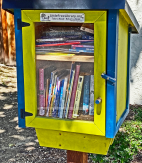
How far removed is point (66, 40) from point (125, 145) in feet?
6.52

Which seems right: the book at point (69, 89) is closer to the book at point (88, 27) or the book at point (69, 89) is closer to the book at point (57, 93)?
the book at point (57, 93)

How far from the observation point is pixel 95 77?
1503 mm

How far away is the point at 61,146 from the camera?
175cm

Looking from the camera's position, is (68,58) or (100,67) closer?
(100,67)

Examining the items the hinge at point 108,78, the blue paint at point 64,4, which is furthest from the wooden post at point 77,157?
the blue paint at point 64,4

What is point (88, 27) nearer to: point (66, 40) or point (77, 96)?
point (66, 40)

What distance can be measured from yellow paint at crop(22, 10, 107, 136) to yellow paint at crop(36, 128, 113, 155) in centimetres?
10

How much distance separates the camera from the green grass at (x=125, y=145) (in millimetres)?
2920

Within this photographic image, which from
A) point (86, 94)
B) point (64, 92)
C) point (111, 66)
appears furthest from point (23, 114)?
point (111, 66)

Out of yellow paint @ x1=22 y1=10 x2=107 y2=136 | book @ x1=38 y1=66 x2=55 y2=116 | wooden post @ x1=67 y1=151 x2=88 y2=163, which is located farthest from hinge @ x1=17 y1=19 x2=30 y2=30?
wooden post @ x1=67 y1=151 x2=88 y2=163

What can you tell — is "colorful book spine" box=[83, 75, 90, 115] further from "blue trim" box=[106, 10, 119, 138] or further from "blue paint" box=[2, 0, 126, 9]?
"blue paint" box=[2, 0, 126, 9]

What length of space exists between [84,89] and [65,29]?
41 centimetres

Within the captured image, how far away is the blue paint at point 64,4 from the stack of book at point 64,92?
375 mm

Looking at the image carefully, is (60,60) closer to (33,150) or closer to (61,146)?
(61,146)
